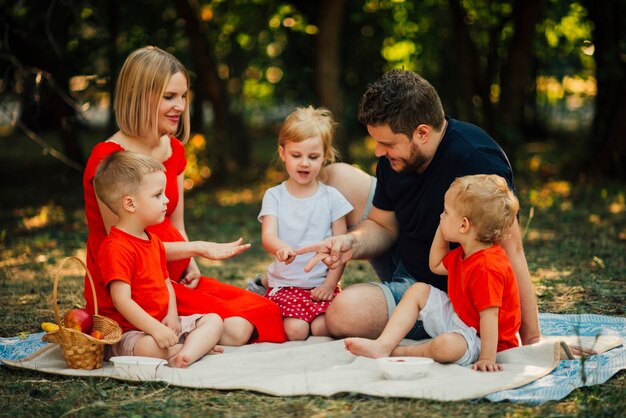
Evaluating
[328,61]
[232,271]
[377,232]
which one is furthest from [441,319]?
[328,61]

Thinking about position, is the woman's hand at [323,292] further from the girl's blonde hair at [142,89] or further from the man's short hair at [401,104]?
the girl's blonde hair at [142,89]

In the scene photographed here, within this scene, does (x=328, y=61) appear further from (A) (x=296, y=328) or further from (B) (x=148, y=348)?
(B) (x=148, y=348)

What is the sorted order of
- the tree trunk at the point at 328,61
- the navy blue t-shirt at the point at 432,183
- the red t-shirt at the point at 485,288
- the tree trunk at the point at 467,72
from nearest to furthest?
the red t-shirt at the point at 485,288
the navy blue t-shirt at the point at 432,183
the tree trunk at the point at 328,61
the tree trunk at the point at 467,72

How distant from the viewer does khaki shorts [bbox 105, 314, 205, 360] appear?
3580 mm

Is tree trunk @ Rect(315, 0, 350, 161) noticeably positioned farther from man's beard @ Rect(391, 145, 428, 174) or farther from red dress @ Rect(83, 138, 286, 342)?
man's beard @ Rect(391, 145, 428, 174)

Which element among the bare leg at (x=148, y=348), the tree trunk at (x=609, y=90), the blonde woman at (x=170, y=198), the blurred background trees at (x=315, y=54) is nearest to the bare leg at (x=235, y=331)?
the blonde woman at (x=170, y=198)

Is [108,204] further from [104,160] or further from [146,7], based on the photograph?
[146,7]

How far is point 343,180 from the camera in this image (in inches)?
173

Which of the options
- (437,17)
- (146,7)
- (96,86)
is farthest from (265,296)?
(437,17)

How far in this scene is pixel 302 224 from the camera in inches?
165

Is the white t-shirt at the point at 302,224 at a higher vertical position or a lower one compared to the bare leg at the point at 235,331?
higher

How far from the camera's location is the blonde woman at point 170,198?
3873mm

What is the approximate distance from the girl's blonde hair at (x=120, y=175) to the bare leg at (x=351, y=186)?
1109 millimetres

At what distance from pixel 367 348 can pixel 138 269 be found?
1.08m
